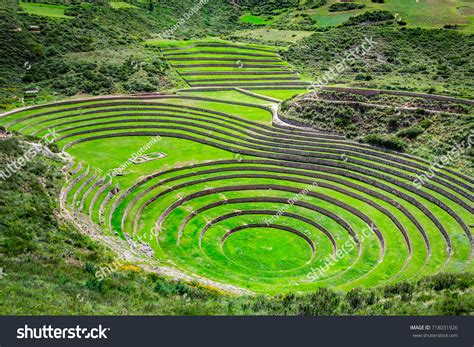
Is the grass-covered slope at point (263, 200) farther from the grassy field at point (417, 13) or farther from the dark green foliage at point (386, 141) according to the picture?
the grassy field at point (417, 13)

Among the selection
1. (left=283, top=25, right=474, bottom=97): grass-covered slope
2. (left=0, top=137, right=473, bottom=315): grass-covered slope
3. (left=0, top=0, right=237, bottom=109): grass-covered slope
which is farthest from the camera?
(left=0, top=0, right=237, bottom=109): grass-covered slope

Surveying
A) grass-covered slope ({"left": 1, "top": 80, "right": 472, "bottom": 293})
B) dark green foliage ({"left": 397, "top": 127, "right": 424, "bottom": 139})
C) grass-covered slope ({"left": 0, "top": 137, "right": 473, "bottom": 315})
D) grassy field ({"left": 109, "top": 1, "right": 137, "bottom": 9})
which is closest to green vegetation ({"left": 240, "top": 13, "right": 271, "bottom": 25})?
grassy field ({"left": 109, "top": 1, "right": 137, "bottom": 9})

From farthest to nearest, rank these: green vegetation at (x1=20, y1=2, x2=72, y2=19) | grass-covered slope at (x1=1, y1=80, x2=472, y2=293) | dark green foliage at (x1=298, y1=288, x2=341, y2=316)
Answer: green vegetation at (x1=20, y1=2, x2=72, y2=19) → grass-covered slope at (x1=1, y1=80, x2=472, y2=293) → dark green foliage at (x1=298, y1=288, x2=341, y2=316)

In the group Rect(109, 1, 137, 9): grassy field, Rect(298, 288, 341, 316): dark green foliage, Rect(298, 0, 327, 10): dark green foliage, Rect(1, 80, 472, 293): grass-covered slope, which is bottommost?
Rect(1, 80, 472, 293): grass-covered slope

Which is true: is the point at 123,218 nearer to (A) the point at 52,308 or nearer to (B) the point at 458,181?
(A) the point at 52,308

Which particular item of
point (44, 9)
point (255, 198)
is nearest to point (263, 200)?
point (255, 198)

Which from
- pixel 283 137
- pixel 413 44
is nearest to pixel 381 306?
pixel 283 137

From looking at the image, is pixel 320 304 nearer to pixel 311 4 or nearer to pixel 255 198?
pixel 255 198

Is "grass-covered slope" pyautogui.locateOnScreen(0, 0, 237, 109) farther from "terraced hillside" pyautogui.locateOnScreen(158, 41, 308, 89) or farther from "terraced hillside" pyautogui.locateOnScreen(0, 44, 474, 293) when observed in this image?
"terraced hillside" pyautogui.locateOnScreen(0, 44, 474, 293)
